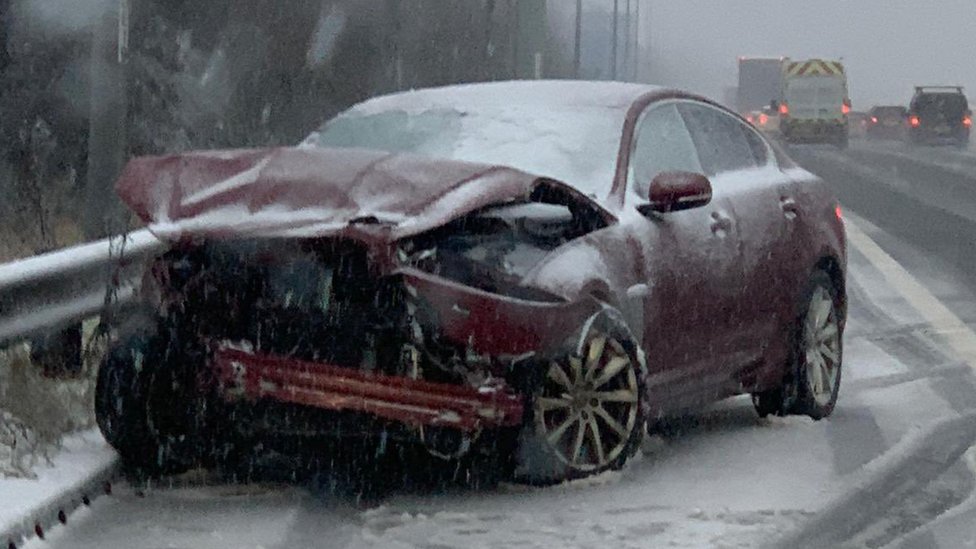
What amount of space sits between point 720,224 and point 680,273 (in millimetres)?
506

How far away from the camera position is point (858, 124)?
84625mm

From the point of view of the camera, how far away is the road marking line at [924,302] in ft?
38.6

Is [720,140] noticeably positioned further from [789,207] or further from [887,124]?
[887,124]

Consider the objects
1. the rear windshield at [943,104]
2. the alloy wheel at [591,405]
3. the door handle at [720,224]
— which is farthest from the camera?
the rear windshield at [943,104]

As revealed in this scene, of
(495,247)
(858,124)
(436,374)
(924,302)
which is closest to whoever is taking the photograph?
(436,374)

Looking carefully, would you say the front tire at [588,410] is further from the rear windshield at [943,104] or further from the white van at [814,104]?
the rear windshield at [943,104]

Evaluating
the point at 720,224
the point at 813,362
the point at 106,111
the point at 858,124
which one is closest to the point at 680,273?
the point at 720,224

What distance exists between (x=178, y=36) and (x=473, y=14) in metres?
25.4

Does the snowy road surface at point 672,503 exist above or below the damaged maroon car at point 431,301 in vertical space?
below

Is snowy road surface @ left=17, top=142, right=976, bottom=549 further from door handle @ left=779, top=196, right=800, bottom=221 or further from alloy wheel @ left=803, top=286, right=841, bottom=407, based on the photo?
door handle @ left=779, top=196, right=800, bottom=221

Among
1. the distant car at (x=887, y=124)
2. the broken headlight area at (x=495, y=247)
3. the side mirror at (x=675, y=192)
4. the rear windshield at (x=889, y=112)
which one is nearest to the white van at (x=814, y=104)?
the distant car at (x=887, y=124)

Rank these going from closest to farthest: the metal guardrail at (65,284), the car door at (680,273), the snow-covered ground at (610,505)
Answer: the snow-covered ground at (610,505)
the metal guardrail at (65,284)
the car door at (680,273)

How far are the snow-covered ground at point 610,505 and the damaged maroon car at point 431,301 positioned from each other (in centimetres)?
22

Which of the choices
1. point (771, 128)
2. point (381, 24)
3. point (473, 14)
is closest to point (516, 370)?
point (381, 24)
